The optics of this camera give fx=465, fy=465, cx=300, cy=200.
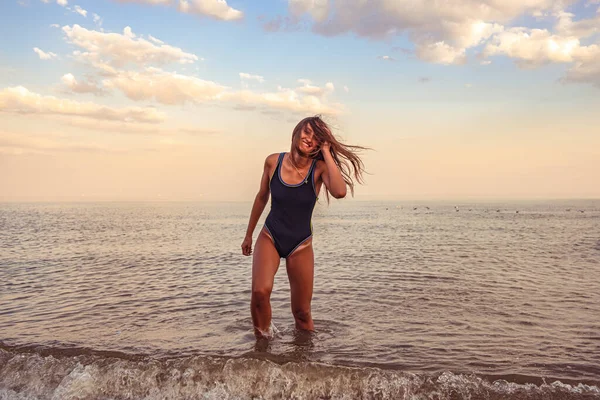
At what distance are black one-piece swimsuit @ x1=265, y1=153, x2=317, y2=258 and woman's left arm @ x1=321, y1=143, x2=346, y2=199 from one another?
0.25 metres

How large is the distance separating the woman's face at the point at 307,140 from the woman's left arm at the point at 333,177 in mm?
124

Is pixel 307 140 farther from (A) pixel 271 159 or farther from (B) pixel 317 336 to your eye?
(B) pixel 317 336

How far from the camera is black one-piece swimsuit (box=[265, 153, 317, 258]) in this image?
554 cm

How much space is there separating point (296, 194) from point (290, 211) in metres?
0.24

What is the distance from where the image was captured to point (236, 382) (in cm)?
514

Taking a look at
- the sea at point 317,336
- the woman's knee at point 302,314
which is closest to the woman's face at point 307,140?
the sea at point 317,336

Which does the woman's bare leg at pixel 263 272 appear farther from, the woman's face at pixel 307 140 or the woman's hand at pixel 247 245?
the woman's face at pixel 307 140

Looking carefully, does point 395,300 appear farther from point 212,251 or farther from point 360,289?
point 212,251

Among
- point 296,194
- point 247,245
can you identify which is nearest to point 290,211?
point 296,194

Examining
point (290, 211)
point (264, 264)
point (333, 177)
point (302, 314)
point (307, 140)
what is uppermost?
point (307, 140)

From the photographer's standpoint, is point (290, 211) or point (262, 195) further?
point (262, 195)

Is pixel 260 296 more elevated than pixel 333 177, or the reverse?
pixel 333 177

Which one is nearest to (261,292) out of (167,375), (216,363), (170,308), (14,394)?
(216,363)

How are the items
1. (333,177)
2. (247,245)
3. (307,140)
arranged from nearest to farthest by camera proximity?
(333,177)
(307,140)
(247,245)
